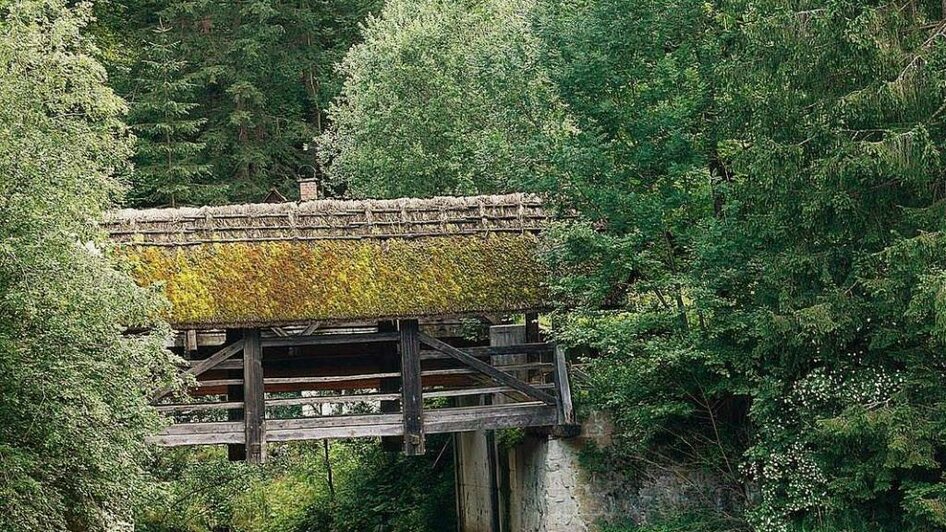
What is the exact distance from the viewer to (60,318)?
1055 centimetres

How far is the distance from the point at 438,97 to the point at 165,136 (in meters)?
9.12

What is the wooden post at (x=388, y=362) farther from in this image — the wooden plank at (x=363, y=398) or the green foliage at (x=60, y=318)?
the green foliage at (x=60, y=318)

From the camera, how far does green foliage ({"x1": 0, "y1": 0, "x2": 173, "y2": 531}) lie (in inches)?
411

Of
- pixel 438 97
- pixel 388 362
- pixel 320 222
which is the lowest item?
pixel 388 362

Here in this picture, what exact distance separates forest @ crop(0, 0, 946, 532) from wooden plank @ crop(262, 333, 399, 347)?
1.39 m

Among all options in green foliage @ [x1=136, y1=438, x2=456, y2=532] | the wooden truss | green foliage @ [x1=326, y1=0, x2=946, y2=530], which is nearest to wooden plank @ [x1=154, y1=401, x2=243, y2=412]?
the wooden truss

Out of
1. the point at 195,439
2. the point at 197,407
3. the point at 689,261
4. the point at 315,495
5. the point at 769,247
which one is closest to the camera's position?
the point at 769,247

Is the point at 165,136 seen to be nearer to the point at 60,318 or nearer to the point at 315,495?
the point at 315,495

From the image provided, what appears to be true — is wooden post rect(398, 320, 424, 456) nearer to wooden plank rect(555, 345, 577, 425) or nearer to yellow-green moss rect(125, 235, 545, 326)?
yellow-green moss rect(125, 235, 545, 326)

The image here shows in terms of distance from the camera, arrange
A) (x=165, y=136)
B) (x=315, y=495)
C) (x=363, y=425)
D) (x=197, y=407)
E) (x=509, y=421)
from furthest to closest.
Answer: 1. (x=165, y=136)
2. (x=315, y=495)
3. (x=509, y=421)
4. (x=363, y=425)
5. (x=197, y=407)

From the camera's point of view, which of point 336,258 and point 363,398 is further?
point 336,258

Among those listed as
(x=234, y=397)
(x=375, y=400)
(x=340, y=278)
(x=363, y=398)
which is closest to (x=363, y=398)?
(x=363, y=398)

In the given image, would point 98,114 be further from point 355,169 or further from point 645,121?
point 355,169

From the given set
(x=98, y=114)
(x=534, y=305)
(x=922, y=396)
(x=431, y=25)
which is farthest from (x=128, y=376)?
(x=431, y=25)
